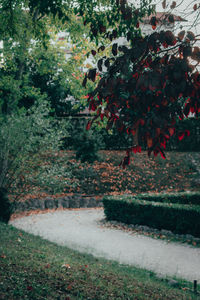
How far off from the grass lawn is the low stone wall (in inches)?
255

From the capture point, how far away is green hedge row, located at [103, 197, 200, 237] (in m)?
8.59

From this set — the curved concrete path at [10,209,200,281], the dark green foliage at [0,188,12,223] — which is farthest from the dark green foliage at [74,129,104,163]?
the dark green foliage at [0,188,12,223]

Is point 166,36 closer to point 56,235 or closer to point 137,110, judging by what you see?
point 137,110

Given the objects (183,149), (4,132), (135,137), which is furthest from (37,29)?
(183,149)

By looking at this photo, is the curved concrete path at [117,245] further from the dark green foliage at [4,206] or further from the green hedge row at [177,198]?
the green hedge row at [177,198]

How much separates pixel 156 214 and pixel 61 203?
5.41 metres

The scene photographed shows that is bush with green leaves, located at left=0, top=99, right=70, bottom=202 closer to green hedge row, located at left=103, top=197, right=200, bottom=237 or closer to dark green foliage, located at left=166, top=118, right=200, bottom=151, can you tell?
green hedge row, located at left=103, top=197, right=200, bottom=237

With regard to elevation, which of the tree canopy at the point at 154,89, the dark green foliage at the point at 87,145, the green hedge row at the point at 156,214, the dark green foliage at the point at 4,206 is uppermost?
the tree canopy at the point at 154,89

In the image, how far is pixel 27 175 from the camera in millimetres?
10031

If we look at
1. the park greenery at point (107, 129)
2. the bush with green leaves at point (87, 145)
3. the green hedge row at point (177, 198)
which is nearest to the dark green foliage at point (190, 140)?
the park greenery at point (107, 129)

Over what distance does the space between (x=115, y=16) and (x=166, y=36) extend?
3.94 meters

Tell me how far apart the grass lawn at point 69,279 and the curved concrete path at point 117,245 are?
858 millimetres

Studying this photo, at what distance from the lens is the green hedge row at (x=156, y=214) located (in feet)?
28.2

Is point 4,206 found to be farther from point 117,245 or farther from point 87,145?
point 87,145
